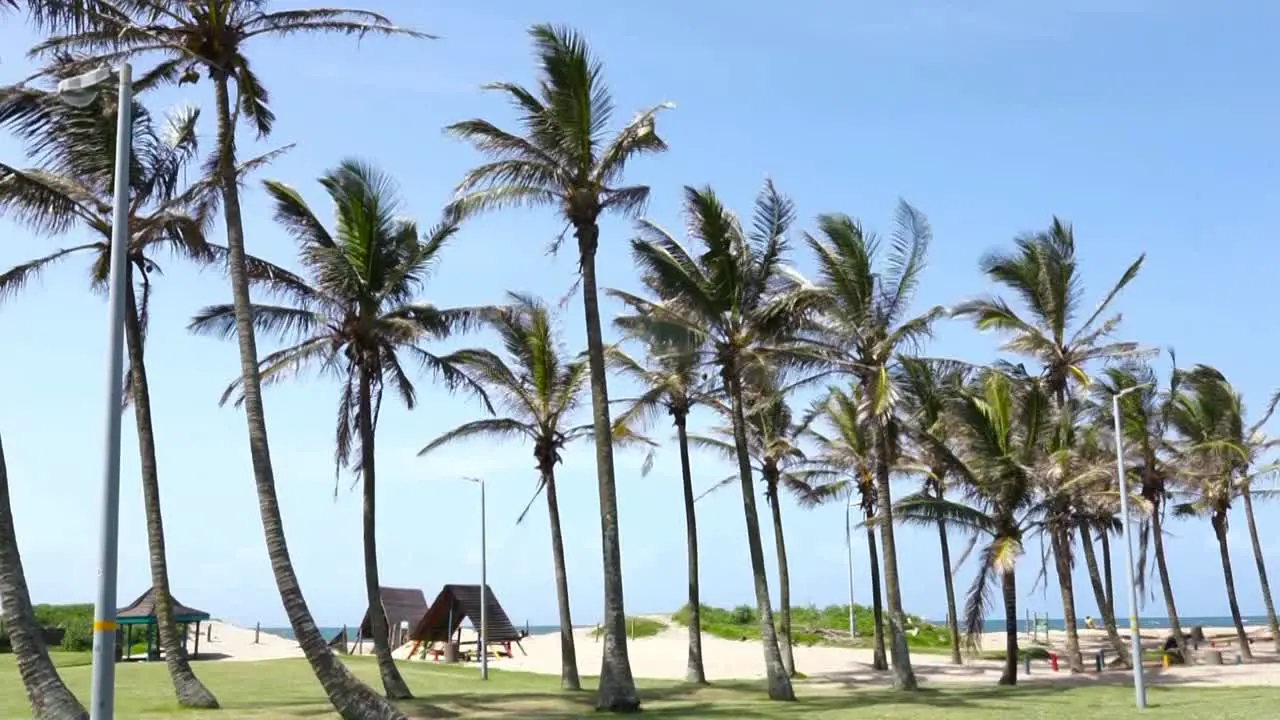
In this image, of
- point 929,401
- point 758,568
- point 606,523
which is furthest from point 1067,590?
point 606,523

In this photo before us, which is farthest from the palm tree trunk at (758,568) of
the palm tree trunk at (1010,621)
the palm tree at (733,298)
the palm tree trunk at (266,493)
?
the palm tree trunk at (266,493)

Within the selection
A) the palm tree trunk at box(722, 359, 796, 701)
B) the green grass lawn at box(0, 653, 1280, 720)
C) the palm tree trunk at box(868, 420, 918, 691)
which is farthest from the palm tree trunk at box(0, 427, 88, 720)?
the palm tree trunk at box(868, 420, 918, 691)

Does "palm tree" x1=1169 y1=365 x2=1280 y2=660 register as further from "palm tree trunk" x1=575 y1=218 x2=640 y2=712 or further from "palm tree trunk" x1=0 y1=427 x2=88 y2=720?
"palm tree trunk" x1=0 y1=427 x2=88 y2=720

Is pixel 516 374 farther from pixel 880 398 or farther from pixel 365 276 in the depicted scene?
pixel 880 398

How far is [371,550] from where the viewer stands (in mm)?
27375

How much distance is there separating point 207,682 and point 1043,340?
26183mm

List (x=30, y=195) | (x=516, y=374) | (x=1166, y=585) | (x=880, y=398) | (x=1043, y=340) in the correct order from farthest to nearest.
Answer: (x=1166, y=585) < (x=1043, y=340) < (x=516, y=374) < (x=880, y=398) < (x=30, y=195)

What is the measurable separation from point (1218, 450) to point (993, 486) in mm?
16598

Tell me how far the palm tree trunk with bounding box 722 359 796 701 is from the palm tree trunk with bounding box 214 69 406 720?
12.2 meters

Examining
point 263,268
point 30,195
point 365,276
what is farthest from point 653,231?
point 30,195

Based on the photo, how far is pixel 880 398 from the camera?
30859 mm

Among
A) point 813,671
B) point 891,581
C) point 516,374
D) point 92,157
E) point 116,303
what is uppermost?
point 92,157

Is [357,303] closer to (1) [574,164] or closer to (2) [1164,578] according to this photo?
(1) [574,164]

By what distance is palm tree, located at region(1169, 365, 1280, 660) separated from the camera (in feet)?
148
